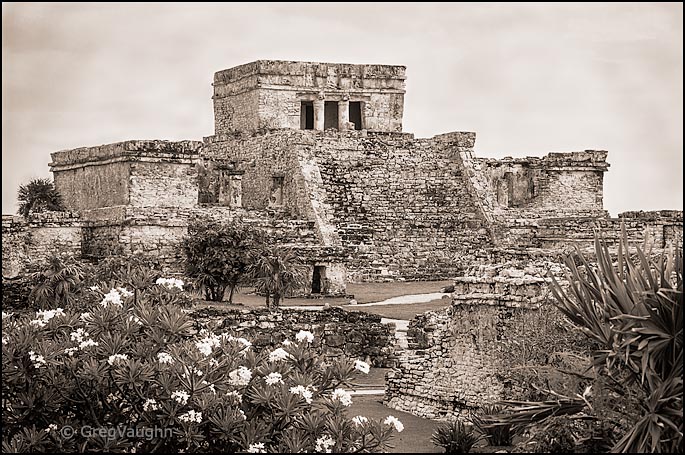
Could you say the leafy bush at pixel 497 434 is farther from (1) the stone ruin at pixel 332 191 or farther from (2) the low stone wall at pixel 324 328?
(1) the stone ruin at pixel 332 191

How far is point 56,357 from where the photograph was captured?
351 inches

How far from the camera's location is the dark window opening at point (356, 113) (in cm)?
2992

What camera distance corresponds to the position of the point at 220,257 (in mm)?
16969

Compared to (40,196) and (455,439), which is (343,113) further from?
(455,439)

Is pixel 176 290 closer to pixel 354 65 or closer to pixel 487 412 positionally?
pixel 487 412

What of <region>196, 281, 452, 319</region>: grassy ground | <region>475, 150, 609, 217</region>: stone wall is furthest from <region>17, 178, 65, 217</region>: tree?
<region>475, 150, 609, 217</region>: stone wall

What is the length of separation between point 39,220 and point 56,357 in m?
11.8

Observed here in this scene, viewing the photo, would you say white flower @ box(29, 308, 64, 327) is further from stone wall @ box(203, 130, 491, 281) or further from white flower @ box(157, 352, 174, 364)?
stone wall @ box(203, 130, 491, 281)

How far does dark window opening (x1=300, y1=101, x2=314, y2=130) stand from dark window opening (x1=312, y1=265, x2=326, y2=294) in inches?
430

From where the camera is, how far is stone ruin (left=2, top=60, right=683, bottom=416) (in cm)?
2070

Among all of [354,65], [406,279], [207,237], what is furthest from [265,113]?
[207,237]

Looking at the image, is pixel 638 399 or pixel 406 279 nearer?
pixel 638 399

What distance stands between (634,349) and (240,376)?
2.72 metres

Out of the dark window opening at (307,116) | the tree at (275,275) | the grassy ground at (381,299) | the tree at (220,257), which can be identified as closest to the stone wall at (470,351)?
the grassy ground at (381,299)
